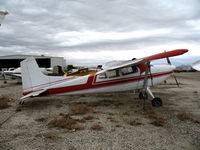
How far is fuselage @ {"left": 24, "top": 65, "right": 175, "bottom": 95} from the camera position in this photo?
7297 mm

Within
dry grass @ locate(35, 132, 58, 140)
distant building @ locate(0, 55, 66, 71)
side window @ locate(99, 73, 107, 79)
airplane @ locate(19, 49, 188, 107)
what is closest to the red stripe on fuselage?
airplane @ locate(19, 49, 188, 107)

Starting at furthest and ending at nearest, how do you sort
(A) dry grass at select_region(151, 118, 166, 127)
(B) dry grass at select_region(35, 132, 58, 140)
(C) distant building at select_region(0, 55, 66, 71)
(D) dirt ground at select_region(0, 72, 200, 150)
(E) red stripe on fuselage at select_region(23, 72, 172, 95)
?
(C) distant building at select_region(0, 55, 66, 71), (E) red stripe on fuselage at select_region(23, 72, 172, 95), (A) dry grass at select_region(151, 118, 166, 127), (B) dry grass at select_region(35, 132, 58, 140), (D) dirt ground at select_region(0, 72, 200, 150)

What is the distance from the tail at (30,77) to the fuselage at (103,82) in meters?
0.09

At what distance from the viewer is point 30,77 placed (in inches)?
277

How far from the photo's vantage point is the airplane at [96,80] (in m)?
7.01

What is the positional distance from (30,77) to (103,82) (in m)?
3.26

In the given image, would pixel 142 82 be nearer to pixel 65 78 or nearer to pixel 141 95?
pixel 141 95

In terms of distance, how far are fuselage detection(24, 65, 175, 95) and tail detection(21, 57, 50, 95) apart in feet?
0.31

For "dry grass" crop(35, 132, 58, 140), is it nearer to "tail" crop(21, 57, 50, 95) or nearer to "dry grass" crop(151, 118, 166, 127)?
A: "dry grass" crop(151, 118, 166, 127)

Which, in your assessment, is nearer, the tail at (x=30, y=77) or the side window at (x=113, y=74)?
the tail at (x=30, y=77)

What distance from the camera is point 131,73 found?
766 centimetres

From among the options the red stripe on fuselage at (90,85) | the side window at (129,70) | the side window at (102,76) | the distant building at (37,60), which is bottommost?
the red stripe on fuselage at (90,85)

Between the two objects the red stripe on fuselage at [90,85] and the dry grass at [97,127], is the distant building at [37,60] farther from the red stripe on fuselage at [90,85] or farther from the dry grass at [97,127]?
the dry grass at [97,127]

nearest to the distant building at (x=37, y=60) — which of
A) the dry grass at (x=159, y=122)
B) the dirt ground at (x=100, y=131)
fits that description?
the dirt ground at (x=100, y=131)
